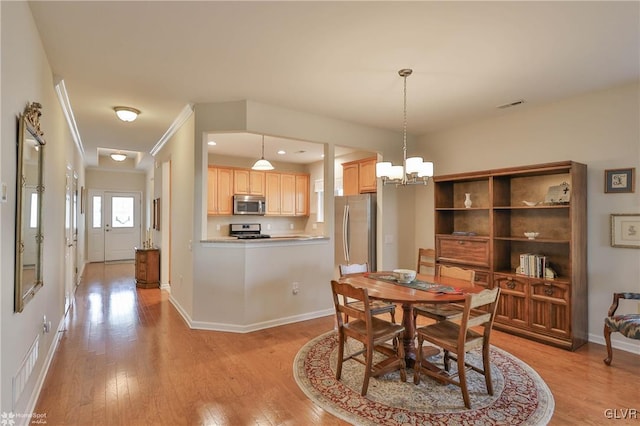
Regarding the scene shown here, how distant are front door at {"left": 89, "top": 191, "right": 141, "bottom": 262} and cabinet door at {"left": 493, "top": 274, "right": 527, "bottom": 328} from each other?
9280mm

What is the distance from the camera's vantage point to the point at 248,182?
7.03 m

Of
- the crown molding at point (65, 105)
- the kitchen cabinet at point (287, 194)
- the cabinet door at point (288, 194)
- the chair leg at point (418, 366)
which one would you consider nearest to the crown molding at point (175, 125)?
the crown molding at point (65, 105)

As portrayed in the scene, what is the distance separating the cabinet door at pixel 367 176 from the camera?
5358 millimetres

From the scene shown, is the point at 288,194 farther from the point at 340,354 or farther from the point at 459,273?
the point at 340,354

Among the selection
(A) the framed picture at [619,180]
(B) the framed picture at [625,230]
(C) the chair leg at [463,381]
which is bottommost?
(C) the chair leg at [463,381]

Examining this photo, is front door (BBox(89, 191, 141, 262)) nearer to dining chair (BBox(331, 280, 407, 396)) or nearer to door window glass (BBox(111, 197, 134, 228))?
door window glass (BBox(111, 197, 134, 228))

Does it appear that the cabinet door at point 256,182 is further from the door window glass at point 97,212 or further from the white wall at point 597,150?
the door window glass at point 97,212

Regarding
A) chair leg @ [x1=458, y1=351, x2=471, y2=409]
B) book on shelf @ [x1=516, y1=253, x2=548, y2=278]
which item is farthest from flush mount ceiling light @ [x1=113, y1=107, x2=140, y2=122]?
book on shelf @ [x1=516, y1=253, x2=548, y2=278]

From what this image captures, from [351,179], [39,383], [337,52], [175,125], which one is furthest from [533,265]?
[175,125]

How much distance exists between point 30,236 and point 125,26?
1571mm

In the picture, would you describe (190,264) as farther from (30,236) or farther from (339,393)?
(339,393)

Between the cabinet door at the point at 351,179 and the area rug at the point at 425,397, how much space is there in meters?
3.33

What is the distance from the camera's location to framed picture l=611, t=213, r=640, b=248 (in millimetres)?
3215

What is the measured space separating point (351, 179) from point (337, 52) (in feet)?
10.9
